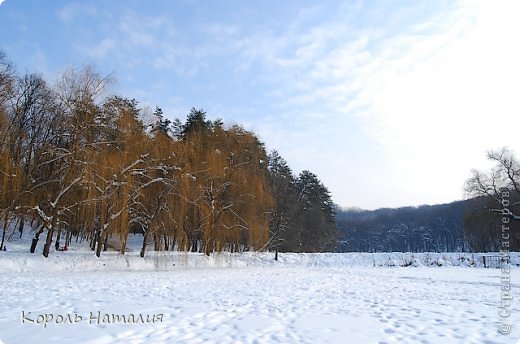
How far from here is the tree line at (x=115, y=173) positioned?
16.2 m

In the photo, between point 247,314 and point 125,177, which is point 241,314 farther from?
point 125,177

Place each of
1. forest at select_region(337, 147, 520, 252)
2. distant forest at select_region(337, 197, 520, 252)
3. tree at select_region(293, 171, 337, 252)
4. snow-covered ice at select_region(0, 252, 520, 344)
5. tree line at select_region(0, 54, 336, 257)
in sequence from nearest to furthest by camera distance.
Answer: snow-covered ice at select_region(0, 252, 520, 344), tree line at select_region(0, 54, 336, 257), forest at select_region(337, 147, 520, 252), tree at select_region(293, 171, 337, 252), distant forest at select_region(337, 197, 520, 252)

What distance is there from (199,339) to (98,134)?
1475 centimetres

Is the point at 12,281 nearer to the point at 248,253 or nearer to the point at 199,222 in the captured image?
the point at 199,222

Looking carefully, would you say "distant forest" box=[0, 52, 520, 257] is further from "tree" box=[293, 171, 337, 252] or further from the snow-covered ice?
"tree" box=[293, 171, 337, 252]

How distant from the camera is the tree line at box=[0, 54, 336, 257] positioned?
16.2m

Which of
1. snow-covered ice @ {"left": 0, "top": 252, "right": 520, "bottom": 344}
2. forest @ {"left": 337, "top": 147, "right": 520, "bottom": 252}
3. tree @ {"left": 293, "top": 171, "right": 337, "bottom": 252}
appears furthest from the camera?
tree @ {"left": 293, "top": 171, "right": 337, "bottom": 252}

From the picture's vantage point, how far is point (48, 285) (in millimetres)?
10016

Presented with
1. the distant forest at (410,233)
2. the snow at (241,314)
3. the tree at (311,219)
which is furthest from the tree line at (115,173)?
the distant forest at (410,233)

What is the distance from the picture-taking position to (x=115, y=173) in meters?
17.1

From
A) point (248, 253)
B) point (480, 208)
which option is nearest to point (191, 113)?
point (248, 253)

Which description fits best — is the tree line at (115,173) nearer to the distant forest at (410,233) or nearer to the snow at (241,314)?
the snow at (241,314)

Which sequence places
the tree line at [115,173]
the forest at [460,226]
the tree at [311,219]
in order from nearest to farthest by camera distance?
the tree line at [115,173]
the forest at [460,226]
the tree at [311,219]

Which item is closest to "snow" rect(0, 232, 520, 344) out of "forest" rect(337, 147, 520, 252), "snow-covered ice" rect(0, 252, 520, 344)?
"snow-covered ice" rect(0, 252, 520, 344)
